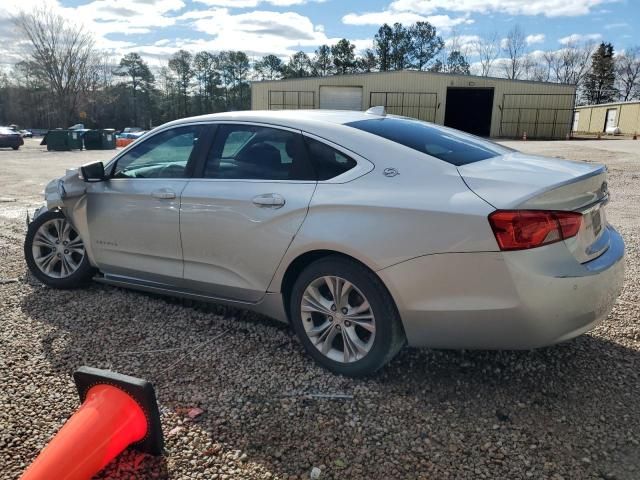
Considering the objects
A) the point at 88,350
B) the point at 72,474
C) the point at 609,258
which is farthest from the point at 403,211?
the point at 88,350

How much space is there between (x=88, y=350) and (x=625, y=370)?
3.47 meters

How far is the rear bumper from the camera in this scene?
7.98 ft

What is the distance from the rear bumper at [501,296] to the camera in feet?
7.98

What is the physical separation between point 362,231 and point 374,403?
953 mm

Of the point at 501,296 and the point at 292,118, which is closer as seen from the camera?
the point at 501,296

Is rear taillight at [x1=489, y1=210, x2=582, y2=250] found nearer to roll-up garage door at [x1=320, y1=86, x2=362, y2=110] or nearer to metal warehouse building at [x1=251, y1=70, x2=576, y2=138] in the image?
metal warehouse building at [x1=251, y1=70, x2=576, y2=138]

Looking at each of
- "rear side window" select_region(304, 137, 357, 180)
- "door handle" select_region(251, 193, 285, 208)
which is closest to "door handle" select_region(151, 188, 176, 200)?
"door handle" select_region(251, 193, 285, 208)

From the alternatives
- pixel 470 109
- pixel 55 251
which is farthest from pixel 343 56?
pixel 55 251

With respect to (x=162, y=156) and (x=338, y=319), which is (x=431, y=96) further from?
(x=338, y=319)

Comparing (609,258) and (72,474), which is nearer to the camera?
(72,474)

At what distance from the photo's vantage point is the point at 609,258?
277 cm

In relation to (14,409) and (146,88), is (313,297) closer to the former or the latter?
(14,409)

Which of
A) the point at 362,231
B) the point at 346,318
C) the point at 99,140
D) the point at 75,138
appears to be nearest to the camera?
the point at 362,231

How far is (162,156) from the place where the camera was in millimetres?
3949
